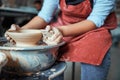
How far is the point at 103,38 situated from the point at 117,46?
8.39 feet

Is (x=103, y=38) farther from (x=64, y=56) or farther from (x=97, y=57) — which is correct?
(x=64, y=56)

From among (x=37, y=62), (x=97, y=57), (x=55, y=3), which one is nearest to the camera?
(x=37, y=62)

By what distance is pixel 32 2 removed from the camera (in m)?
3.01

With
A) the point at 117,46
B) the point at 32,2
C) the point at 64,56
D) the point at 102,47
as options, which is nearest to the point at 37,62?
the point at 64,56

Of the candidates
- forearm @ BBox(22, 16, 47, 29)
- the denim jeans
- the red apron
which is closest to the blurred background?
forearm @ BBox(22, 16, 47, 29)

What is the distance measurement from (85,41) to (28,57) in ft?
0.92

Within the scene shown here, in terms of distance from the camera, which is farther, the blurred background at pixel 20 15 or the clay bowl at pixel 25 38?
the blurred background at pixel 20 15

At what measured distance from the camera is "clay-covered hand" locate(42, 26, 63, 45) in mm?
862

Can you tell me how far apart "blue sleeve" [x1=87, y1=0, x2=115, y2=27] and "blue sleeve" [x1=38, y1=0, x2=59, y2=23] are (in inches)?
9.1

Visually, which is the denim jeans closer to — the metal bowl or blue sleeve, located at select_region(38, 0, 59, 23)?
the metal bowl

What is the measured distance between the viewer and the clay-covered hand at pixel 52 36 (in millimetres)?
862

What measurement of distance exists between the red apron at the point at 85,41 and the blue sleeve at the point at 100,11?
0.04 meters

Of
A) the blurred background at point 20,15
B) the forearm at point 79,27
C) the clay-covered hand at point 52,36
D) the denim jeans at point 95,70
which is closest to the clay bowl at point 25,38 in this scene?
the clay-covered hand at point 52,36

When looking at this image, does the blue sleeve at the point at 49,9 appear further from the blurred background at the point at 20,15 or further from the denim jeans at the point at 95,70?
the blurred background at the point at 20,15
